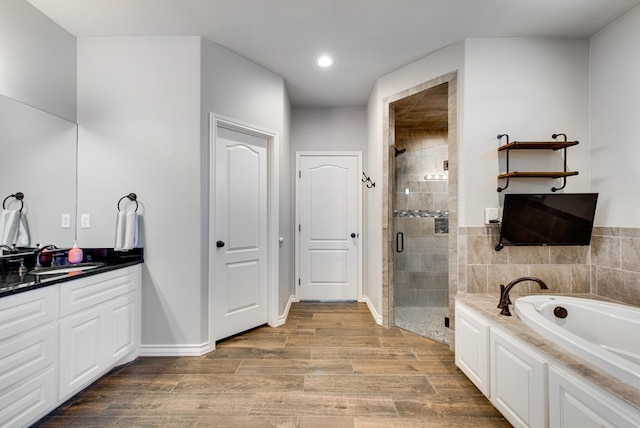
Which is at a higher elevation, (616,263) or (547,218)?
(547,218)

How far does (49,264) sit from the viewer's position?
2146 mm

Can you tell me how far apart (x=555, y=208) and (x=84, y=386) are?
11.9 feet

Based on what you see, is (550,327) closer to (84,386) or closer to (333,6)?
(333,6)

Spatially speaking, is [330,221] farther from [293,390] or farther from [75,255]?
[75,255]

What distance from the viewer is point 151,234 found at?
7.88 ft

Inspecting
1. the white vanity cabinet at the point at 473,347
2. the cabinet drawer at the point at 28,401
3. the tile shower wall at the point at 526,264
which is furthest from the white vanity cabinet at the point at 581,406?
the cabinet drawer at the point at 28,401

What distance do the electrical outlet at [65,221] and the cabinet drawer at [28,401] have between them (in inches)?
47.2

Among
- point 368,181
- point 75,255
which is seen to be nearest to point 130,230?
point 75,255

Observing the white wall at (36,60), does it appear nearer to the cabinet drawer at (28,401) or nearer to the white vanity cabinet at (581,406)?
the cabinet drawer at (28,401)

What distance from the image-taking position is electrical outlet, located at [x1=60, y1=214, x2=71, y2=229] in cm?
230

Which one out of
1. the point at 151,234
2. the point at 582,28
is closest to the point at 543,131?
the point at 582,28

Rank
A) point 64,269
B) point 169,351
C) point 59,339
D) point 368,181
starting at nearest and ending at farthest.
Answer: point 59,339, point 64,269, point 169,351, point 368,181

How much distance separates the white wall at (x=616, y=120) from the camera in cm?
200

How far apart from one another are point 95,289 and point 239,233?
47.4 inches
